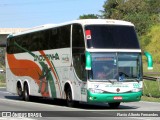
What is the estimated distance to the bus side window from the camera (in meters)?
20.3

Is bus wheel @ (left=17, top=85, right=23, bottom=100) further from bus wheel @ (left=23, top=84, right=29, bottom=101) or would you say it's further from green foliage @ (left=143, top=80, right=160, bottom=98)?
green foliage @ (left=143, top=80, right=160, bottom=98)

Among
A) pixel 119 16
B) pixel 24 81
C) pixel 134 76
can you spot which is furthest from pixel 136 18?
pixel 134 76

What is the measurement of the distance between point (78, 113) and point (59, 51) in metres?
4.99

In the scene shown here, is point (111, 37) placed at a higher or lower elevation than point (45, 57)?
higher

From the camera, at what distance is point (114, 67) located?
19.9 metres

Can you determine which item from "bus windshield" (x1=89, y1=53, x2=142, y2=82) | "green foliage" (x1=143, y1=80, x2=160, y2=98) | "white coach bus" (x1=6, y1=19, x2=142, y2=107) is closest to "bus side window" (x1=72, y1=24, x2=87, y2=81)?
"white coach bus" (x1=6, y1=19, x2=142, y2=107)

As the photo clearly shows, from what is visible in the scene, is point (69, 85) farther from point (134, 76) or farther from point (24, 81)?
point (24, 81)

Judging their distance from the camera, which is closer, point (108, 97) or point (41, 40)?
point (108, 97)

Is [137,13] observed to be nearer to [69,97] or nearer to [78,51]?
[69,97]

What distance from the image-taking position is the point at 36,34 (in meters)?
25.6

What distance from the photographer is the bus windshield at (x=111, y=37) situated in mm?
20109

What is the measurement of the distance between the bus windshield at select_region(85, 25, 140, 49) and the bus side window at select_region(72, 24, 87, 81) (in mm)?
405

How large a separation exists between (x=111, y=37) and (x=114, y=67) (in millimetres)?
1344

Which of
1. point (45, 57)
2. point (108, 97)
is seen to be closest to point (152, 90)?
point (45, 57)
